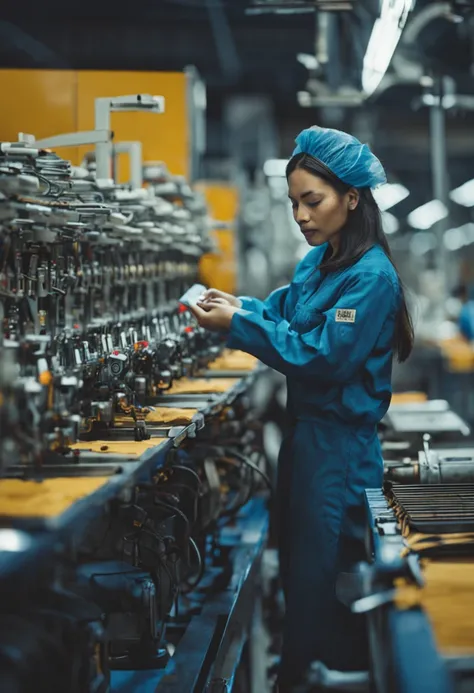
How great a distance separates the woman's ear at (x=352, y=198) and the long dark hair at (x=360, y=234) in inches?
0.6

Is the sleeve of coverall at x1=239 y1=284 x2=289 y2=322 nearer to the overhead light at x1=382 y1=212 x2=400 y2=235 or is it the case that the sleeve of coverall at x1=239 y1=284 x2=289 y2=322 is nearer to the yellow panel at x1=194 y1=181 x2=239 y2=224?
the overhead light at x1=382 y1=212 x2=400 y2=235

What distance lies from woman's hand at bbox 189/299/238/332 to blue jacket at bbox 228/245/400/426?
26 millimetres

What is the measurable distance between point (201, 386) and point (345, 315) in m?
1.36

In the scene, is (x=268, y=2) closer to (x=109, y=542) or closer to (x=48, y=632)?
(x=109, y=542)

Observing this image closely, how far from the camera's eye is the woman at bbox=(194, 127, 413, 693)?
127 inches

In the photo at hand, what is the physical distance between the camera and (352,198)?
132 inches

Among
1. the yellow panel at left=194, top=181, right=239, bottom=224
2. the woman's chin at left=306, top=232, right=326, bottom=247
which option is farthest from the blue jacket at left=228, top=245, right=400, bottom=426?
the yellow panel at left=194, top=181, right=239, bottom=224

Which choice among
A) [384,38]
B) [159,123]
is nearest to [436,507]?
[384,38]

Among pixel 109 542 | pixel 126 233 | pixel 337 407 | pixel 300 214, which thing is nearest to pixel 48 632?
pixel 109 542

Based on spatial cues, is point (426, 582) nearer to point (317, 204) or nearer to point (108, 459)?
point (108, 459)

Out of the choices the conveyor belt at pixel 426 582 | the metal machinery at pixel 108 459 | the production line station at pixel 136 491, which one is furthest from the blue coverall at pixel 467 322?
the conveyor belt at pixel 426 582

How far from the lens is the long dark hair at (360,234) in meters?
3.31

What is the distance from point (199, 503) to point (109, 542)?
846 mm

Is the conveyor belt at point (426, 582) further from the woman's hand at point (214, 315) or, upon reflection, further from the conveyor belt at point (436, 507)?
the woman's hand at point (214, 315)
